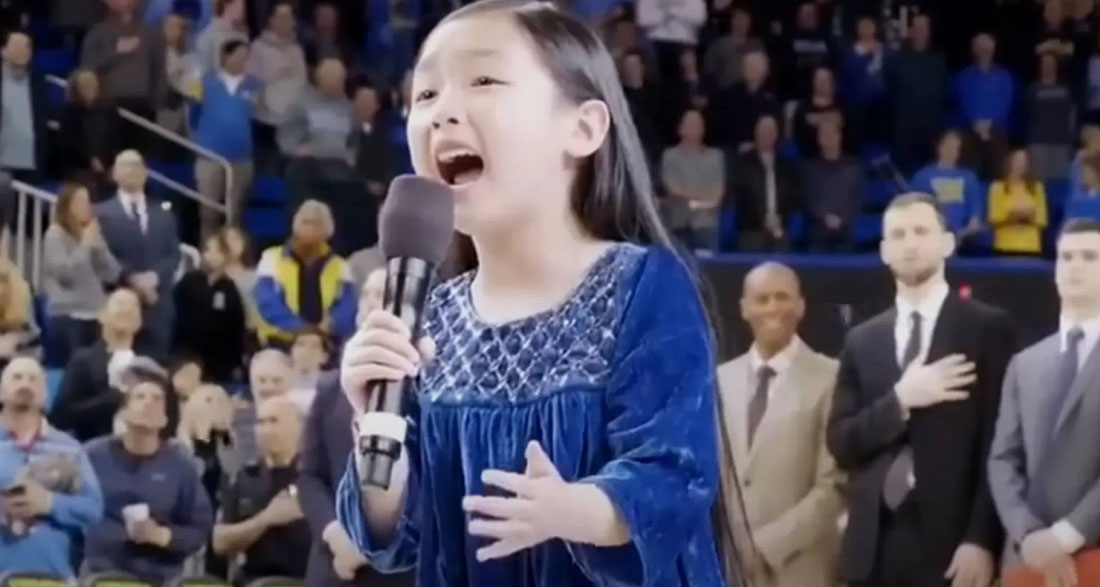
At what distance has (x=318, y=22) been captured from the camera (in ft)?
31.6

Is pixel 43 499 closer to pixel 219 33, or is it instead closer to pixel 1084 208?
pixel 219 33

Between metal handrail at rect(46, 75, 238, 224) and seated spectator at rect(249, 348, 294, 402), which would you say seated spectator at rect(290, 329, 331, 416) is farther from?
metal handrail at rect(46, 75, 238, 224)

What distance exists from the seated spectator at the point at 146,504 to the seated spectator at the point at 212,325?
59.4 inches

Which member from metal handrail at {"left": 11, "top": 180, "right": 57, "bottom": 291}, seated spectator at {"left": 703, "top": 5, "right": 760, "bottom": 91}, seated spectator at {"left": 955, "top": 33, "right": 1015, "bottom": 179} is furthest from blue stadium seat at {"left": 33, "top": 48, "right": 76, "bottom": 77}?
seated spectator at {"left": 955, "top": 33, "right": 1015, "bottom": 179}

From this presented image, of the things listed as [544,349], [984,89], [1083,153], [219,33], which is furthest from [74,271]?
[544,349]

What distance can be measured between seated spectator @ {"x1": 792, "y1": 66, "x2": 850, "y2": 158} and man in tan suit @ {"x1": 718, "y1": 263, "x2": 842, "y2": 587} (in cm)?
358

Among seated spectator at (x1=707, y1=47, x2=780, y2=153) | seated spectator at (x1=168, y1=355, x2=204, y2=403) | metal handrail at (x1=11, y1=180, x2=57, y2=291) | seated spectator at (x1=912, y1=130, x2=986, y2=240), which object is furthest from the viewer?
seated spectator at (x1=707, y1=47, x2=780, y2=153)

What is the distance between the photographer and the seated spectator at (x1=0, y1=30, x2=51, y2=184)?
833 cm

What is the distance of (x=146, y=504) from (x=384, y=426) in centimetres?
414

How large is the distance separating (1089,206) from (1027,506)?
3.36m

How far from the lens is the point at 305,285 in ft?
24.0

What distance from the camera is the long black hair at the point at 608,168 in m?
2.03

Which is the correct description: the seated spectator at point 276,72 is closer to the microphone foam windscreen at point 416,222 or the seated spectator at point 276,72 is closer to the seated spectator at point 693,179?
the seated spectator at point 693,179

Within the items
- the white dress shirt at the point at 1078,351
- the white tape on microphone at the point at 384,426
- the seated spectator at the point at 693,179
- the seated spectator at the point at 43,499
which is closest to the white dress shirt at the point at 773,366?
the white dress shirt at the point at 1078,351
